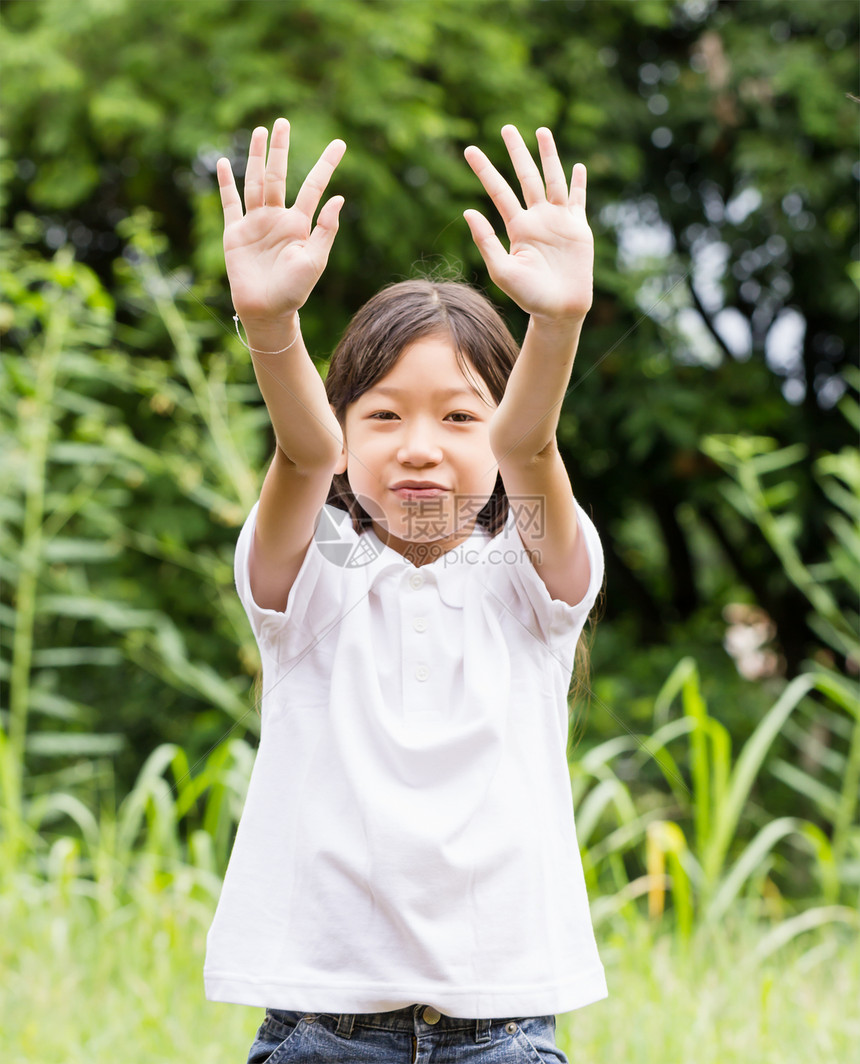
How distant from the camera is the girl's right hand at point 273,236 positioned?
0.69 meters

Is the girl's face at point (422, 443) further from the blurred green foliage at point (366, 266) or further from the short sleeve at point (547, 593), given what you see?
the blurred green foliage at point (366, 266)

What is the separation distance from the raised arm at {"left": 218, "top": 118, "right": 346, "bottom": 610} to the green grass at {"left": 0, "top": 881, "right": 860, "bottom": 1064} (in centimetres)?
94

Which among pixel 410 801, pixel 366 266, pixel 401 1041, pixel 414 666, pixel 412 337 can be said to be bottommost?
pixel 401 1041

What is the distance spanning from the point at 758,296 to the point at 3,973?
9.33 feet

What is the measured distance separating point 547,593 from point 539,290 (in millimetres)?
243

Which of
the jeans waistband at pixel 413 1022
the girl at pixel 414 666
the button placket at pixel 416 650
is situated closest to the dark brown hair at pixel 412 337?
the girl at pixel 414 666

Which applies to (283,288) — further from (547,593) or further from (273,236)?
(547,593)

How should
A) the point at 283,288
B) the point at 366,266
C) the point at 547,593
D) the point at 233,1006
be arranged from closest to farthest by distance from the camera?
the point at 283,288, the point at 547,593, the point at 233,1006, the point at 366,266

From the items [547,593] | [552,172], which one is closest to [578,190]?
[552,172]

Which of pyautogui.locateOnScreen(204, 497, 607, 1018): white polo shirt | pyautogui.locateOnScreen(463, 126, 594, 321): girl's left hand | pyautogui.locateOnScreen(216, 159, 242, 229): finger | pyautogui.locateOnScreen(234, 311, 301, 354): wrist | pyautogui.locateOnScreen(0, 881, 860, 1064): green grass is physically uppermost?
pyautogui.locateOnScreen(216, 159, 242, 229): finger

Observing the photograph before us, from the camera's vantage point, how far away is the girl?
2.37 ft

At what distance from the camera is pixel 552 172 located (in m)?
0.74

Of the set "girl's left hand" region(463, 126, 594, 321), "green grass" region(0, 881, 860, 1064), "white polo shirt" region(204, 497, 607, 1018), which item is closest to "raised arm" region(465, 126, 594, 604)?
"girl's left hand" region(463, 126, 594, 321)

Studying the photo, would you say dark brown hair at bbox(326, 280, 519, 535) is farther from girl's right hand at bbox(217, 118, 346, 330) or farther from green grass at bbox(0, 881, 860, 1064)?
green grass at bbox(0, 881, 860, 1064)
